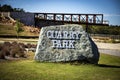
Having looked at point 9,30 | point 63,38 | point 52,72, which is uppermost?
point 63,38

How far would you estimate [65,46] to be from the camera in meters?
14.3

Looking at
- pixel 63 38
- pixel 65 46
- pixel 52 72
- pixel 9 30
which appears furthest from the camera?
pixel 9 30

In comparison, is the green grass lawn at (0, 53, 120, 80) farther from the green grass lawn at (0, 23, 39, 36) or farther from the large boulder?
the green grass lawn at (0, 23, 39, 36)

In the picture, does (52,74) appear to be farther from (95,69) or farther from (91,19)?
(91,19)

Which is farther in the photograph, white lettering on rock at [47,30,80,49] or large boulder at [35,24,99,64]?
white lettering on rock at [47,30,80,49]

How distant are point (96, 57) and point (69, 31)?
2.02 m

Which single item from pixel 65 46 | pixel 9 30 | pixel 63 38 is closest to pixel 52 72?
pixel 65 46

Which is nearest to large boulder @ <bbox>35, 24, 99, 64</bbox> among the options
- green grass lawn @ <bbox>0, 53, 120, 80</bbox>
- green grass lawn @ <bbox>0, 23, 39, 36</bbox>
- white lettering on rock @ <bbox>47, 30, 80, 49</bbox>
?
white lettering on rock @ <bbox>47, 30, 80, 49</bbox>

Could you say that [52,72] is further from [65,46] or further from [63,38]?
[63,38]

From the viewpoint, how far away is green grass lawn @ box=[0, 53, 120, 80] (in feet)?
34.6

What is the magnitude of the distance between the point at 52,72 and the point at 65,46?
306 centimetres

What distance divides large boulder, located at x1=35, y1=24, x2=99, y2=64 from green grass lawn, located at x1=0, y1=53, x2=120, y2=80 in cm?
48

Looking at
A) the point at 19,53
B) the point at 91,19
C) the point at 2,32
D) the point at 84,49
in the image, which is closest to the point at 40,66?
the point at 84,49

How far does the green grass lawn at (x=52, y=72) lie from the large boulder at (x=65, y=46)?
1.56 feet
